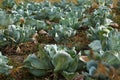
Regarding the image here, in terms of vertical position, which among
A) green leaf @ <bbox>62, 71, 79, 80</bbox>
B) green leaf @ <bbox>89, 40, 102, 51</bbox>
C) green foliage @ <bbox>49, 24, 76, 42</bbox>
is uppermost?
green leaf @ <bbox>89, 40, 102, 51</bbox>

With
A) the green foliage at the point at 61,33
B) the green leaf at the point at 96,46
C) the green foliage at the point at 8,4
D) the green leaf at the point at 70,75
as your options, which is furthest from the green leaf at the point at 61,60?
the green foliage at the point at 8,4

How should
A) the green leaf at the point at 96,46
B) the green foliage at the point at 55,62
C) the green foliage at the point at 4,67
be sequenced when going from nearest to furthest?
the green foliage at the point at 55,62
the green foliage at the point at 4,67
the green leaf at the point at 96,46

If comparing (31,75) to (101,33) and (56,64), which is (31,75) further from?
(101,33)

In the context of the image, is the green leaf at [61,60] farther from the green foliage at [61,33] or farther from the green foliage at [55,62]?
the green foliage at [61,33]

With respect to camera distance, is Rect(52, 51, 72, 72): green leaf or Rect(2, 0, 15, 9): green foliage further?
Rect(2, 0, 15, 9): green foliage

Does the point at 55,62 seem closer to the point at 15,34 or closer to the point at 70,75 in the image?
the point at 70,75

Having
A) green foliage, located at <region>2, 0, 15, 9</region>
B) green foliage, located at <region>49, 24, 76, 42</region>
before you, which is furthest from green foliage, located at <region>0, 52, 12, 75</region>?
green foliage, located at <region>2, 0, 15, 9</region>

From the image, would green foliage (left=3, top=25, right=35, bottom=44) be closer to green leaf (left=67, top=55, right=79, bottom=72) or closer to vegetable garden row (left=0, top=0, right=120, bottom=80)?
vegetable garden row (left=0, top=0, right=120, bottom=80)

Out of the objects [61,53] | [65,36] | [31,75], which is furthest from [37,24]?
[61,53]
